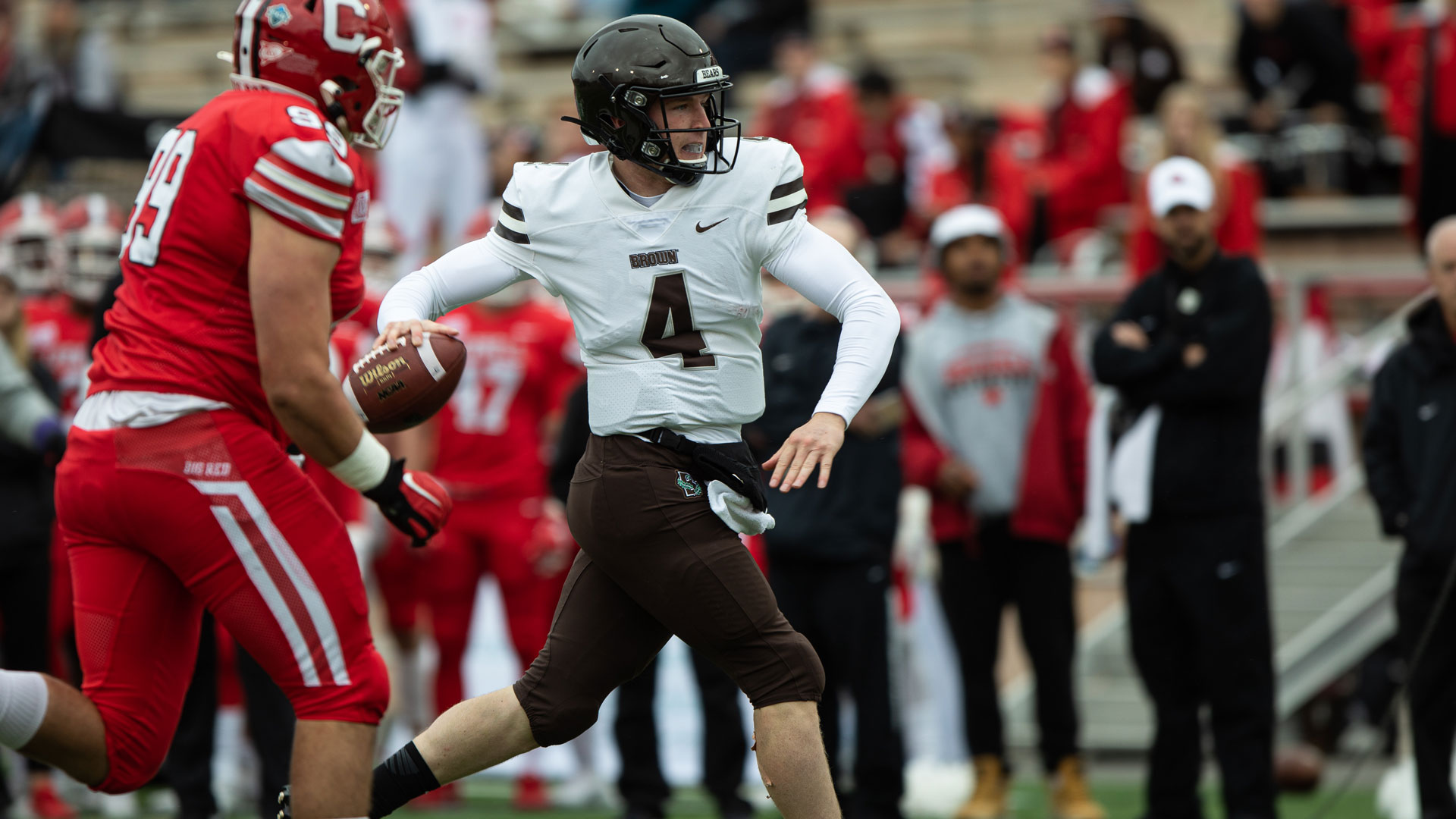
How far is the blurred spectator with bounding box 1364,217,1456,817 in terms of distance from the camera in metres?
6.02

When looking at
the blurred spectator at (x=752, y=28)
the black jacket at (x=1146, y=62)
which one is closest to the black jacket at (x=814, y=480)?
the black jacket at (x=1146, y=62)

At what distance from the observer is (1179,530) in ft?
21.2

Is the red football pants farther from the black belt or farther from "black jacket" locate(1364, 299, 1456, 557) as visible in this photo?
the black belt

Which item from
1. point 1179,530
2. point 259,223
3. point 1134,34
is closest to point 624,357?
point 259,223

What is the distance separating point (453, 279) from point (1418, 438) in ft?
11.8

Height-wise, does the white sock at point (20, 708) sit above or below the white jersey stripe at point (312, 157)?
below

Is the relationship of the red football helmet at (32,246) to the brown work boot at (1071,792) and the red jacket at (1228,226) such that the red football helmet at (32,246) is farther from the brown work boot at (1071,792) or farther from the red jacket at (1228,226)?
the red jacket at (1228,226)

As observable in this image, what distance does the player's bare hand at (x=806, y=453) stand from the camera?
389 cm

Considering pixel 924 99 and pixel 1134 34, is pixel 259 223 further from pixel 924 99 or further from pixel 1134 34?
pixel 924 99

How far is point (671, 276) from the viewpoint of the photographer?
410 cm

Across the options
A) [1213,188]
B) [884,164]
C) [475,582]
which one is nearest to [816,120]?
[884,164]

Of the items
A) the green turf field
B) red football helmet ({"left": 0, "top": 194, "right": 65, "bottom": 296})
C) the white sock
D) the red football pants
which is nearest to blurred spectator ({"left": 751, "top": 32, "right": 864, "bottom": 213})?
the red football pants

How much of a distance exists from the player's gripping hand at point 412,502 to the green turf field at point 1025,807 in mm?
3638

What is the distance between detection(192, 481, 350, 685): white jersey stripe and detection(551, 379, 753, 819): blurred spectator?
2.85 meters
